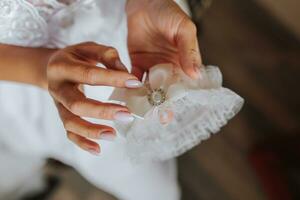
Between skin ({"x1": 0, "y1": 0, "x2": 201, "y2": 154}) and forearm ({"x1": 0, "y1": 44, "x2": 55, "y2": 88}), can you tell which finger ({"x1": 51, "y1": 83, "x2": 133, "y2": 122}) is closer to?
skin ({"x1": 0, "y1": 0, "x2": 201, "y2": 154})

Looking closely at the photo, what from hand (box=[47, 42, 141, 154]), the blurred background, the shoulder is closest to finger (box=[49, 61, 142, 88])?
hand (box=[47, 42, 141, 154])

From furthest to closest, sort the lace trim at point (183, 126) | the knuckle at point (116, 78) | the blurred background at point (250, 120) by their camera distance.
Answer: the blurred background at point (250, 120) → the lace trim at point (183, 126) → the knuckle at point (116, 78)

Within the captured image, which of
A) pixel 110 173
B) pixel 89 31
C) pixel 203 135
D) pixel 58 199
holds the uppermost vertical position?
pixel 89 31

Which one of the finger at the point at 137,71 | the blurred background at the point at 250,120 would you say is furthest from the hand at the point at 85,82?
the blurred background at the point at 250,120

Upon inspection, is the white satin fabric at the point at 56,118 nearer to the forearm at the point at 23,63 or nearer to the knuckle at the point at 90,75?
the forearm at the point at 23,63

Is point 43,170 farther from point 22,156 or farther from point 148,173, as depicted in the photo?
point 148,173

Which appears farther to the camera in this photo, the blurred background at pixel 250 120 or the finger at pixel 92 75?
the blurred background at pixel 250 120

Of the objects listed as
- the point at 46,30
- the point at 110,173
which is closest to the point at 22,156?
the point at 110,173

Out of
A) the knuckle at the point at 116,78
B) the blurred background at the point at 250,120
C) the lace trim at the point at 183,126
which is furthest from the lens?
the blurred background at the point at 250,120
